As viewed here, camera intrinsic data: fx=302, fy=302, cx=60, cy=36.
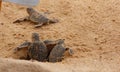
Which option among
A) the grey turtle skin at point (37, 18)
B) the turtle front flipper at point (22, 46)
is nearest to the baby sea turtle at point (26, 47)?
the turtle front flipper at point (22, 46)

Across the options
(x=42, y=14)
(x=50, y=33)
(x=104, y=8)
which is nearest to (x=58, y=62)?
(x=50, y=33)

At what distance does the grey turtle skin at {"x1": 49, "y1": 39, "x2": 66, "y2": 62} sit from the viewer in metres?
3.90

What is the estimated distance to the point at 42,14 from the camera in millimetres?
5242

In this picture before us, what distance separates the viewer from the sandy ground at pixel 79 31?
365 cm

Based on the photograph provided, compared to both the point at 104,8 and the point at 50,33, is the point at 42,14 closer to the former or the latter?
the point at 50,33

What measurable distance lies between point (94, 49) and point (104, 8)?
61.5 inches

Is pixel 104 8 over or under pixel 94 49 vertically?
over

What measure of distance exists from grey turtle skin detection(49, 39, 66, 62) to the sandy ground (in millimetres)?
109

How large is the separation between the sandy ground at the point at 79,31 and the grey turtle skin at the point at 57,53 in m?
0.11

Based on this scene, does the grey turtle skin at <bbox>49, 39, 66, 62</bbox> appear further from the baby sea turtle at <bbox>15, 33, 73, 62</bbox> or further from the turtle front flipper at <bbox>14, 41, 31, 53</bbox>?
the turtle front flipper at <bbox>14, 41, 31, 53</bbox>

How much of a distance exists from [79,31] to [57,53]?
911 millimetres

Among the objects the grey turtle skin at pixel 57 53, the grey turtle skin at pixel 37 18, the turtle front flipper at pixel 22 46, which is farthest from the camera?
the grey turtle skin at pixel 37 18

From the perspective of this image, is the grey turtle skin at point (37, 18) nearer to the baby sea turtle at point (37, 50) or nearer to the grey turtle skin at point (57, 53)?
the baby sea turtle at point (37, 50)

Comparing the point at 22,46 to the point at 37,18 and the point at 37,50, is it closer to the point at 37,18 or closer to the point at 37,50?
the point at 37,50
